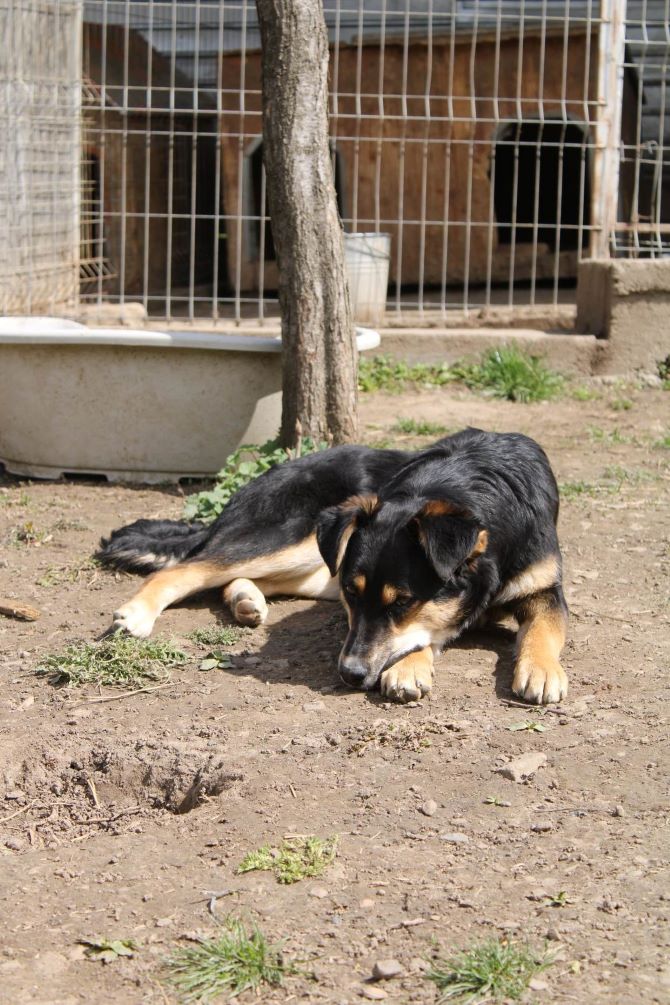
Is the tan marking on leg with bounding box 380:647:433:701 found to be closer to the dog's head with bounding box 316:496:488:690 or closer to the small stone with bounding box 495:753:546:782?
the dog's head with bounding box 316:496:488:690

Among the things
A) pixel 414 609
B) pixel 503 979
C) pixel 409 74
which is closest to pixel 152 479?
pixel 414 609

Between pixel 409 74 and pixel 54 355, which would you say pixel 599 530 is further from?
pixel 409 74

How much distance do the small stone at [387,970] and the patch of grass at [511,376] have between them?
6624mm

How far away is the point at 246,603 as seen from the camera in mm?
4910

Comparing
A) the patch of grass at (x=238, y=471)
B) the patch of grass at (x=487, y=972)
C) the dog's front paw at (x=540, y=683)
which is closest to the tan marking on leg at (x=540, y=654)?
the dog's front paw at (x=540, y=683)

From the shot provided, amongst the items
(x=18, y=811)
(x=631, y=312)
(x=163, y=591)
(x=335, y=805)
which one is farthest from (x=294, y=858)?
(x=631, y=312)

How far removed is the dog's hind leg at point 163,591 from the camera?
15.5 ft

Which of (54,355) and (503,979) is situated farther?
(54,355)

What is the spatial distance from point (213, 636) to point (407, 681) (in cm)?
100

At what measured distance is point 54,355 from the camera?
22.0 feet

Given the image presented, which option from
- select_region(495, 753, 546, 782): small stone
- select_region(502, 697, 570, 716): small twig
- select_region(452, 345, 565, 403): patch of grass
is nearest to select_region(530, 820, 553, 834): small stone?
select_region(495, 753, 546, 782): small stone

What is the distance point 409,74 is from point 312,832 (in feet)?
33.2

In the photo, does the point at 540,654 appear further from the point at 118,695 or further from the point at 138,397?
the point at 138,397

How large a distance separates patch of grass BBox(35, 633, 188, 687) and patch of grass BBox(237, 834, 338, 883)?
1.26 metres
